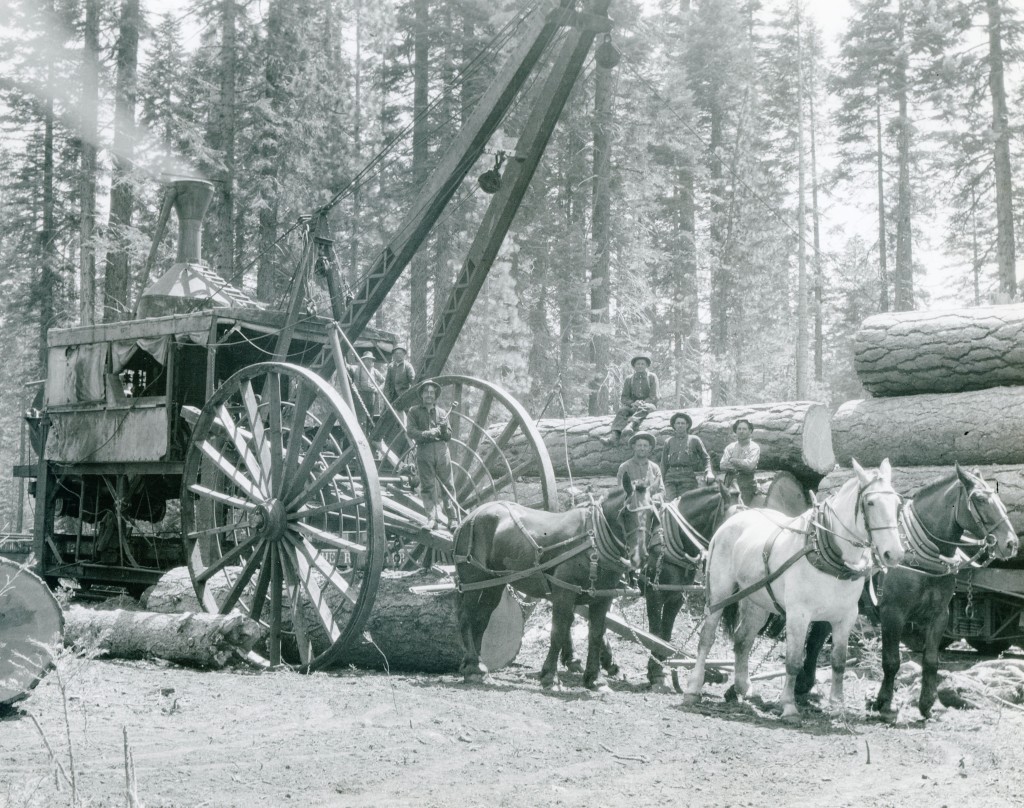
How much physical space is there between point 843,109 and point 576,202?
11455 millimetres

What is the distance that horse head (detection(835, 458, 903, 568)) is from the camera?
685 cm

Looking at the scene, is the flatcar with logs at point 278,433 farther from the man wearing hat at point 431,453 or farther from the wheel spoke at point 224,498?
the man wearing hat at point 431,453

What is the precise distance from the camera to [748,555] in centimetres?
799

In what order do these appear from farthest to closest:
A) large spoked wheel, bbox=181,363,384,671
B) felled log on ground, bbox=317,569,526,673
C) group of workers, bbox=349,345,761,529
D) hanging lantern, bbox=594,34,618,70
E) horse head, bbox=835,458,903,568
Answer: hanging lantern, bbox=594,34,618,70, group of workers, bbox=349,345,761,529, felled log on ground, bbox=317,569,526,673, large spoked wheel, bbox=181,363,384,671, horse head, bbox=835,458,903,568

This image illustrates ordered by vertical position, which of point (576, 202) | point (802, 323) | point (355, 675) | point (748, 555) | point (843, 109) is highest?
point (843, 109)

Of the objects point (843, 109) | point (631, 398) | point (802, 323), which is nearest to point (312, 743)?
point (631, 398)

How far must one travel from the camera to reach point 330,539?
9156mm

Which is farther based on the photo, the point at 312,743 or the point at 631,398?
the point at 631,398

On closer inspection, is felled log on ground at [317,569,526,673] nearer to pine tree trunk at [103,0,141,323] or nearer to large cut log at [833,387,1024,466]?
large cut log at [833,387,1024,466]

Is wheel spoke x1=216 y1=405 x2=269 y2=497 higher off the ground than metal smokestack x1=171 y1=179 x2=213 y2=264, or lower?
lower

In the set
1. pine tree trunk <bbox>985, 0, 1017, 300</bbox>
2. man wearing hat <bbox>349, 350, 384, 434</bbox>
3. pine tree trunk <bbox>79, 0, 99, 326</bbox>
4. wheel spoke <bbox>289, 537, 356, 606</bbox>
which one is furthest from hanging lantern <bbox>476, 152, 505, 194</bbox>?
pine tree trunk <bbox>985, 0, 1017, 300</bbox>

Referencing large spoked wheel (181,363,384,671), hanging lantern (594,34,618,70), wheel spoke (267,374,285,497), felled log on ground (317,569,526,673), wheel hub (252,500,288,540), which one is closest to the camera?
large spoked wheel (181,363,384,671)

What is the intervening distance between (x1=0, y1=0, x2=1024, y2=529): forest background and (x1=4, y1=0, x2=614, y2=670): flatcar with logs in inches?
214

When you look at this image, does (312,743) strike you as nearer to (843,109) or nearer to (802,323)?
(802,323)
